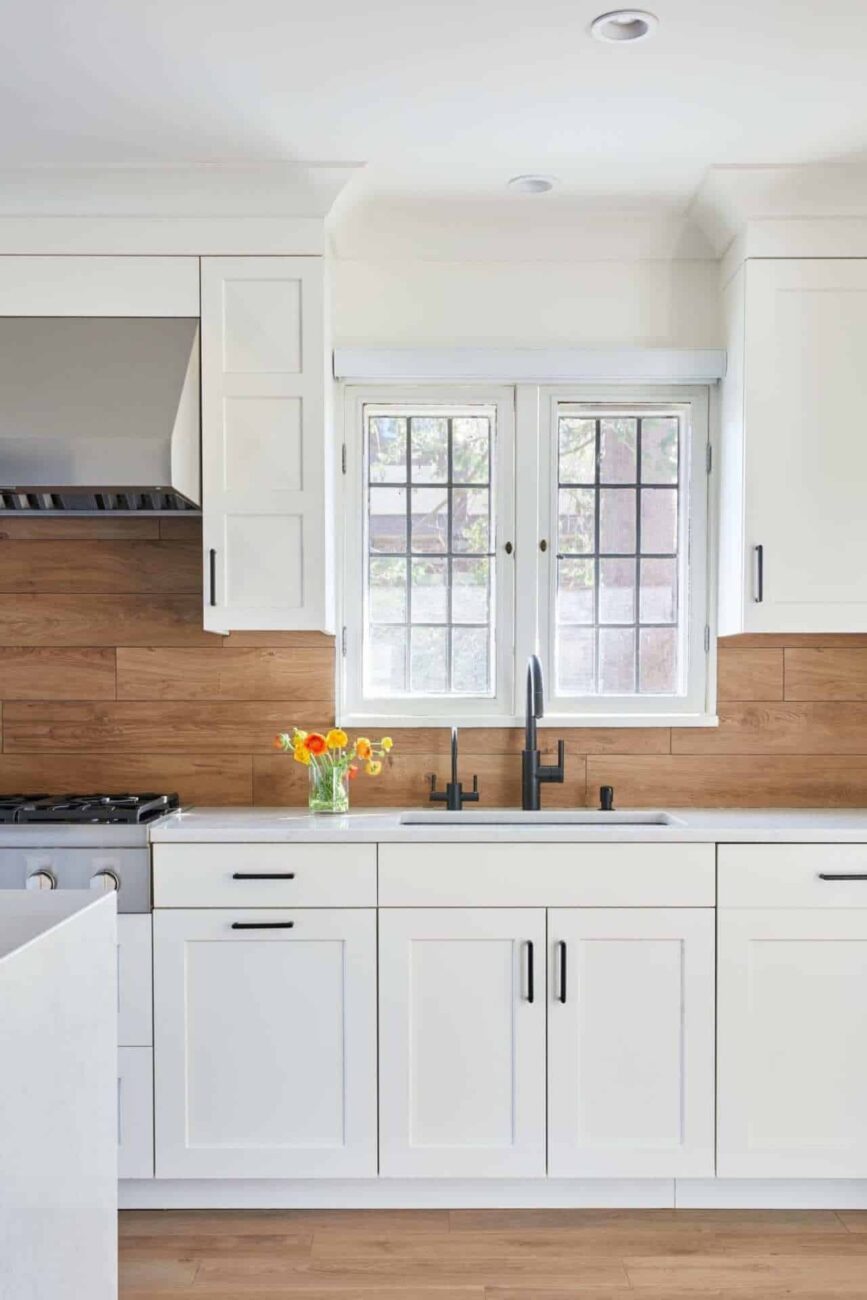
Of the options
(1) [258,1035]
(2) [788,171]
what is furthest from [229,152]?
(1) [258,1035]

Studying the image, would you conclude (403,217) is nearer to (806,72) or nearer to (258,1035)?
(806,72)

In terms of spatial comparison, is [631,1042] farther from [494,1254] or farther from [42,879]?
[42,879]

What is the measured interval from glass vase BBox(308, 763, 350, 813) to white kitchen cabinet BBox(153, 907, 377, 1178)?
389 millimetres

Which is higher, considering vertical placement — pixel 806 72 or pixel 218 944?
pixel 806 72

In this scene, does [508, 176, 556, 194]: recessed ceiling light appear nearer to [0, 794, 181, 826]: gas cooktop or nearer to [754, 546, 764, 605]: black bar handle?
[754, 546, 764, 605]: black bar handle

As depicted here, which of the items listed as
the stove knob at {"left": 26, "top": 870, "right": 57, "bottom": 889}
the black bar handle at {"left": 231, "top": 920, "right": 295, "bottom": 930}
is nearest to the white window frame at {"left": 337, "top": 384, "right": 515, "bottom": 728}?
the black bar handle at {"left": 231, "top": 920, "right": 295, "bottom": 930}

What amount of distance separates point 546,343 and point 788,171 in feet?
2.52

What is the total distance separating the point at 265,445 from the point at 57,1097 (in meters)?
1.89

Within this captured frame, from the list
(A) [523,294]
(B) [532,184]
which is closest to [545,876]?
(A) [523,294]

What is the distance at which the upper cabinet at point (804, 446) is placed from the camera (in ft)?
9.55

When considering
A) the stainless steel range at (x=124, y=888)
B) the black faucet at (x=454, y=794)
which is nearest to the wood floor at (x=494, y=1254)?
the stainless steel range at (x=124, y=888)

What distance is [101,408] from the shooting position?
274cm

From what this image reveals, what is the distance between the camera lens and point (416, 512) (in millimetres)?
3283

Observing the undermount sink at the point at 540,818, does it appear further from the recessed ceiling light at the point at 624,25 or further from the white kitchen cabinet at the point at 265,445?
the recessed ceiling light at the point at 624,25
